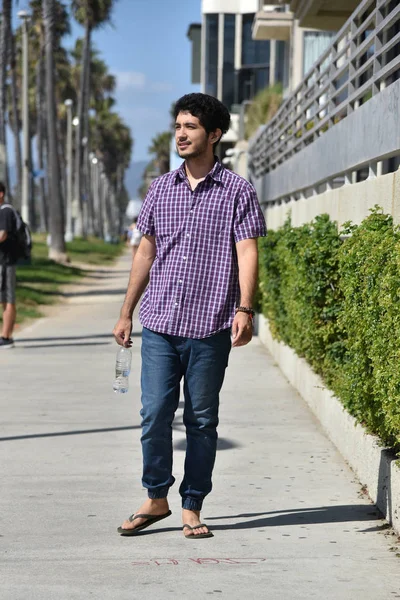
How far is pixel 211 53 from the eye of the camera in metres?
55.6

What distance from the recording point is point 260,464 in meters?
7.47

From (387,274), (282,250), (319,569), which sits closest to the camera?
(319,569)

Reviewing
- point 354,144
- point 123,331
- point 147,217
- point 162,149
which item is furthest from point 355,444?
point 162,149

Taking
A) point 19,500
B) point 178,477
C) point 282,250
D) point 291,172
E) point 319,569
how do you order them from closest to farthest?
point 319,569 → point 19,500 → point 178,477 → point 282,250 → point 291,172

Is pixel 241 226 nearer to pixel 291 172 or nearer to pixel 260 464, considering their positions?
pixel 260 464

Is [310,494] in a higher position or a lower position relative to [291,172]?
lower

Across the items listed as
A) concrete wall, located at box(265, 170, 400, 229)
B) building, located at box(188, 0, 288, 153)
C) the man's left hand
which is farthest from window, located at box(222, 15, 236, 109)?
the man's left hand

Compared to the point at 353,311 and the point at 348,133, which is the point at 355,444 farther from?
the point at 348,133

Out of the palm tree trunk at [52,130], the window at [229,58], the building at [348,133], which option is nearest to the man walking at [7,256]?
the building at [348,133]

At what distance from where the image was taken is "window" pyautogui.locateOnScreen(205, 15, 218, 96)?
5519 cm

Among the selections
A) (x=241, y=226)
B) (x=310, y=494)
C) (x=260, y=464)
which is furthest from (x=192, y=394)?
(x=260, y=464)

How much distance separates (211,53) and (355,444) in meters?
50.1

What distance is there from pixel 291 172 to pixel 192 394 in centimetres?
982

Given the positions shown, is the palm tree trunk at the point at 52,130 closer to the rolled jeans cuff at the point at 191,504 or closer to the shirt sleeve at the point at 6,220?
the shirt sleeve at the point at 6,220
